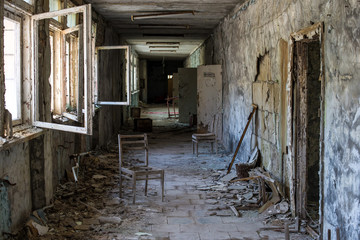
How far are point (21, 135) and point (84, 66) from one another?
38.7 inches

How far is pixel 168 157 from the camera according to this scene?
838 cm

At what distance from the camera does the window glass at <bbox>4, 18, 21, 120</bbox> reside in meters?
4.20

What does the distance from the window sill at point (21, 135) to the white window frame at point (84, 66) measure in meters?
0.09

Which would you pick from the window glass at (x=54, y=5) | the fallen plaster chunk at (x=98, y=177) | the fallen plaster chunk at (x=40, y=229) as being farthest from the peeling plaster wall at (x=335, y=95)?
the window glass at (x=54, y=5)

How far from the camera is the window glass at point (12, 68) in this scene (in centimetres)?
420

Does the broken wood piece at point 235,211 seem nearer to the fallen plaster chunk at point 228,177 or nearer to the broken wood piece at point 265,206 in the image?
the broken wood piece at point 265,206

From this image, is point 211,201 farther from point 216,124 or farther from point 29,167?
point 216,124

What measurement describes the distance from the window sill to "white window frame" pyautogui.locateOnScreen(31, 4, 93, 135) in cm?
9

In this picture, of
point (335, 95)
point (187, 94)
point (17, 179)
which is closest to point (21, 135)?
point (17, 179)

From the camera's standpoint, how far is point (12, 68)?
4.30 m

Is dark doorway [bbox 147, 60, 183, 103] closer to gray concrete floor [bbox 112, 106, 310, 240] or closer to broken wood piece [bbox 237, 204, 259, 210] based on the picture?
gray concrete floor [bbox 112, 106, 310, 240]

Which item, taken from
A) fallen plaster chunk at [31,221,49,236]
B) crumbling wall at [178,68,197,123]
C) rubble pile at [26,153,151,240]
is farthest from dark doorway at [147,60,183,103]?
fallen plaster chunk at [31,221,49,236]

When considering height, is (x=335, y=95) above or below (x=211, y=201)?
above

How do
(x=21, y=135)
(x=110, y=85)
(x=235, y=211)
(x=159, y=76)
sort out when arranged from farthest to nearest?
(x=159, y=76), (x=110, y=85), (x=235, y=211), (x=21, y=135)
